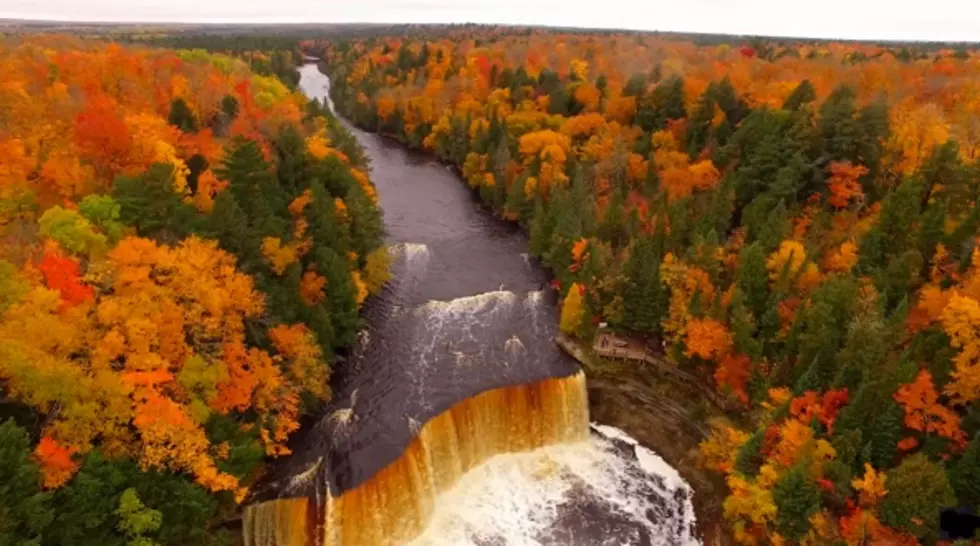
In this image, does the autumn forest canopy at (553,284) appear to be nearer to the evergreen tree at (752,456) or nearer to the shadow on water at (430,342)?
the evergreen tree at (752,456)

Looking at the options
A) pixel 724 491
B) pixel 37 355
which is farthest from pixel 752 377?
pixel 37 355

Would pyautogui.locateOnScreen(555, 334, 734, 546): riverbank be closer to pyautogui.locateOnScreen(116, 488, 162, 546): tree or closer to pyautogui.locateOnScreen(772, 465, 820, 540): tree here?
pyautogui.locateOnScreen(772, 465, 820, 540): tree

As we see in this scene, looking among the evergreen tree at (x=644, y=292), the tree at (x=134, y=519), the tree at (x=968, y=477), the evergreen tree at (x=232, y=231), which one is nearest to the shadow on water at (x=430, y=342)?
the evergreen tree at (x=644, y=292)

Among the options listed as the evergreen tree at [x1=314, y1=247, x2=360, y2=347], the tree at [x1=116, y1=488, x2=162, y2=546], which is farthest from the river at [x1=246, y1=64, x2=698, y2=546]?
the tree at [x1=116, y1=488, x2=162, y2=546]

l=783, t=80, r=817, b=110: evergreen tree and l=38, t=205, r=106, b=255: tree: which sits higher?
l=783, t=80, r=817, b=110: evergreen tree

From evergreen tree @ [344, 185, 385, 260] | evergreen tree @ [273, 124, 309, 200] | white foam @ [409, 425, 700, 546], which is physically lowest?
white foam @ [409, 425, 700, 546]

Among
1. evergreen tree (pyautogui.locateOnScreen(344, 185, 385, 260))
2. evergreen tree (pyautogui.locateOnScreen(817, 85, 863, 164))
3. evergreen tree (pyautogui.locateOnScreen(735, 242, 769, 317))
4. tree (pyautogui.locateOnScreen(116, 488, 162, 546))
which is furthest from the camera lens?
evergreen tree (pyautogui.locateOnScreen(344, 185, 385, 260))

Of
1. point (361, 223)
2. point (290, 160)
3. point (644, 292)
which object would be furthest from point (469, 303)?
point (290, 160)
